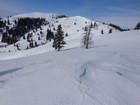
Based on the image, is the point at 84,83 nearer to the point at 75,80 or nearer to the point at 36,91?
the point at 75,80

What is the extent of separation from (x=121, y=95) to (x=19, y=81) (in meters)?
7.55

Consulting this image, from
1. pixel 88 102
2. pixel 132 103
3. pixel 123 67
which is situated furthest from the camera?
pixel 123 67

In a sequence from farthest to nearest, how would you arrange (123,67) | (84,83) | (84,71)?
(123,67), (84,71), (84,83)

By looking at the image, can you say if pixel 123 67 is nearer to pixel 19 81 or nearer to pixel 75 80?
pixel 75 80

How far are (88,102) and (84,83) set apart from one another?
2689 mm

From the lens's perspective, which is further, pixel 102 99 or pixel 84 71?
pixel 84 71

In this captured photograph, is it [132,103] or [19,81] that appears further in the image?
[19,81]

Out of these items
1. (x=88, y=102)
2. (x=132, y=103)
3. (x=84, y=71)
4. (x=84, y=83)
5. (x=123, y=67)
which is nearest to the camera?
(x=88, y=102)

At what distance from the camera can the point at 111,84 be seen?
14.3m

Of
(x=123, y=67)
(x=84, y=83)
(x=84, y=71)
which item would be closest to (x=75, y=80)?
(x=84, y=83)

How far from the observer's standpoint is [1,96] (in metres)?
12.1

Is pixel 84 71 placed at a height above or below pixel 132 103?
above

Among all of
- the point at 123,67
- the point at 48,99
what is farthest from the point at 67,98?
the point at 123,67

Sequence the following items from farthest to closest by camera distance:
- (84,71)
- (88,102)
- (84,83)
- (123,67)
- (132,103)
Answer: (123,67), (84,71), (84,83), (132,103), (88,102)
